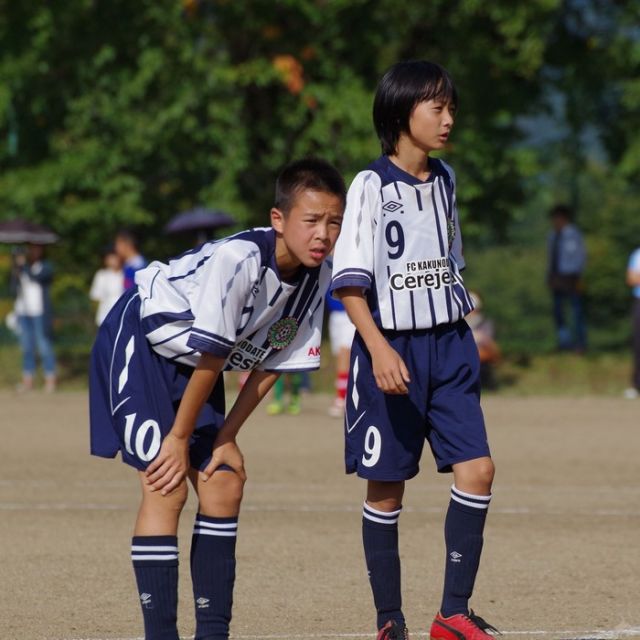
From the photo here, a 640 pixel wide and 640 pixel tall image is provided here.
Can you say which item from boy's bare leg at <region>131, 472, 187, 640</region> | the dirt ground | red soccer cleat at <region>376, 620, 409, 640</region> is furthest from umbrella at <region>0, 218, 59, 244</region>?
boy's bare leg at <region>131, 472, 187, 640</region>

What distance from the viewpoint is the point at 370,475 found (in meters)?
5.10

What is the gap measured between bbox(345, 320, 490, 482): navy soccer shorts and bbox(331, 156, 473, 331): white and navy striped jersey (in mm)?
91

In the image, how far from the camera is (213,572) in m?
4.73

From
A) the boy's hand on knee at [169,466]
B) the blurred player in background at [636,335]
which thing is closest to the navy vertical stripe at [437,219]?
the boy's hand on knee at [169,466]

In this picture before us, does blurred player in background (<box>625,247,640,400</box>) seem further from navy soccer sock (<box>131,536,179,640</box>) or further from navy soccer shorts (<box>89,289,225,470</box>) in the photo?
navy soccer sock (<box>131,536,179,640</box>)

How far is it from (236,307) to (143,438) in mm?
501

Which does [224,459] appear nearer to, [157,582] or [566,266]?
[157,582]

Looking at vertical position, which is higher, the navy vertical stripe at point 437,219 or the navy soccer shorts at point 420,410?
the navy vertical stripe at point 437,219

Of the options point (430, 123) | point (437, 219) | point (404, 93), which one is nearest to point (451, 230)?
point (437, 219)

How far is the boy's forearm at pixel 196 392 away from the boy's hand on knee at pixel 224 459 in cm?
17

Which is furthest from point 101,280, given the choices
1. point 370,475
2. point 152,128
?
point 370,475

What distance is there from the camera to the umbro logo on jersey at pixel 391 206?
5.04 metres

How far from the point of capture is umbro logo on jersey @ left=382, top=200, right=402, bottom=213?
5039 millimetres

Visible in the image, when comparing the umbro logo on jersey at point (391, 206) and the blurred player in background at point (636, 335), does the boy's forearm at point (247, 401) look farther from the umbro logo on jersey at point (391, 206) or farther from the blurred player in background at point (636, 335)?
the blurred player in background at point (636, 335)
